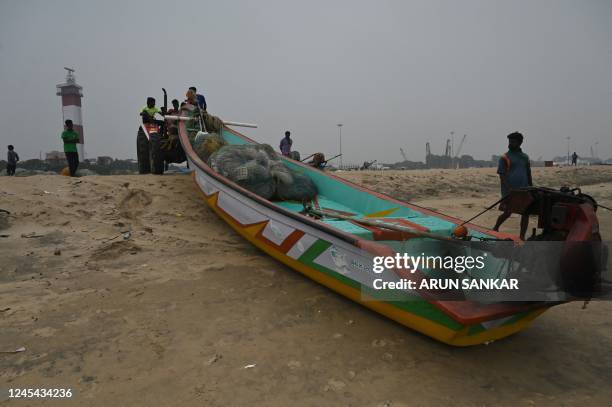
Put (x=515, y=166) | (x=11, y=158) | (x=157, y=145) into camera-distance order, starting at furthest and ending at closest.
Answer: (x=11, y=158)
(x=157, y=145)
(x=515, y=166)

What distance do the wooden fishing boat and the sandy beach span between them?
21 centimetres

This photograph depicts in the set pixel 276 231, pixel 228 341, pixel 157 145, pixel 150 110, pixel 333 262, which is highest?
pixel 150 110

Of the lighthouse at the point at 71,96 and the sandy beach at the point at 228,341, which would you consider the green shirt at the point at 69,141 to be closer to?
the sandy beach at the point at 228,341

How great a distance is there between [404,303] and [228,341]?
1.25 m

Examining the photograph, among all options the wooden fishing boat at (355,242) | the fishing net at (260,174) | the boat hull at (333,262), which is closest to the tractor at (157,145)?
the wooden fishing boat at (355,242)

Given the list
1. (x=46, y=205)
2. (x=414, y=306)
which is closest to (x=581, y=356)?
(x=414, y=306)

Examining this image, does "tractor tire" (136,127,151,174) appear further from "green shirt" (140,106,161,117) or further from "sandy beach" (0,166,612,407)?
"sandy beach" (0,166,612,407)

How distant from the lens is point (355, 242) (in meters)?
2.68

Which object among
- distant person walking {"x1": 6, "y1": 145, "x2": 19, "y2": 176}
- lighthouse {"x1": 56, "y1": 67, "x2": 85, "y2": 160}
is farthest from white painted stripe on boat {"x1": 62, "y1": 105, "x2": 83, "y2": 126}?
distant person walking {"x1": 6, "y1": 145, "x2": 19, "y2": 176}

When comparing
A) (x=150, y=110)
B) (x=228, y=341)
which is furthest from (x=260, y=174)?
(x=150, y=110)

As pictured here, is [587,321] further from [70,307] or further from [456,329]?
[70,307]

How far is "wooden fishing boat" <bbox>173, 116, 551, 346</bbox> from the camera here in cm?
221

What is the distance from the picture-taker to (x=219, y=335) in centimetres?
263

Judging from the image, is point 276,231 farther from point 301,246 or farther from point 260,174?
point 260,174
